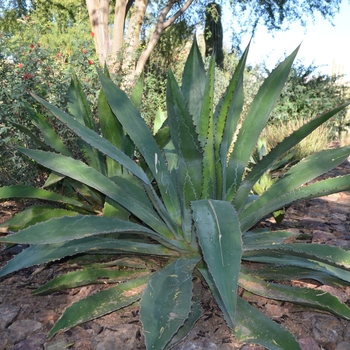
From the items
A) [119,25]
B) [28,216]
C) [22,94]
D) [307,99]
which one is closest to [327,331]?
[28,216]

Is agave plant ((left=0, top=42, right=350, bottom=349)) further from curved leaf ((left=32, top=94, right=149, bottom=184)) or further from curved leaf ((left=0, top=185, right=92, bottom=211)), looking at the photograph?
curved leaf ((left=0, top=185, right=92, bottom=211))

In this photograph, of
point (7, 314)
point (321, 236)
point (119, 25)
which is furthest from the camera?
point (119, 25)

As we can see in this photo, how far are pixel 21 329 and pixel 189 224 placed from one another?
0.87 meters

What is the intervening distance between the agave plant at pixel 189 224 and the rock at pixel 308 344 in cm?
14

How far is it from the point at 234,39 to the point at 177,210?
15.3 metres

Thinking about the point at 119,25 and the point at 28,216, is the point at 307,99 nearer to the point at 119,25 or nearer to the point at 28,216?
the point at 119,25

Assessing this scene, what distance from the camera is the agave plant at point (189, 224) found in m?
1.68

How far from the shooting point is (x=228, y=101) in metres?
2.01

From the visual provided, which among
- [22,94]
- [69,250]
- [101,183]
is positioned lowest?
[69,250]

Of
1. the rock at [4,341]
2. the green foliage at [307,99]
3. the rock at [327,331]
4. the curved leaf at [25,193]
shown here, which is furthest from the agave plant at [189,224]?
the green foliage at [307,99]

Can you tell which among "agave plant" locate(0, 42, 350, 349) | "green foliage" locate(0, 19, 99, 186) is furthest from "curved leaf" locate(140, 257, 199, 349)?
"green foliage" locate(0, 19, 99, 186)

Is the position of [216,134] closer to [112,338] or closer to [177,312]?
[177,312]

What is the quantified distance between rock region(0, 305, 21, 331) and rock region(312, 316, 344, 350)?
4.29ft

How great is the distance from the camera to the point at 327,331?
1.83 m
